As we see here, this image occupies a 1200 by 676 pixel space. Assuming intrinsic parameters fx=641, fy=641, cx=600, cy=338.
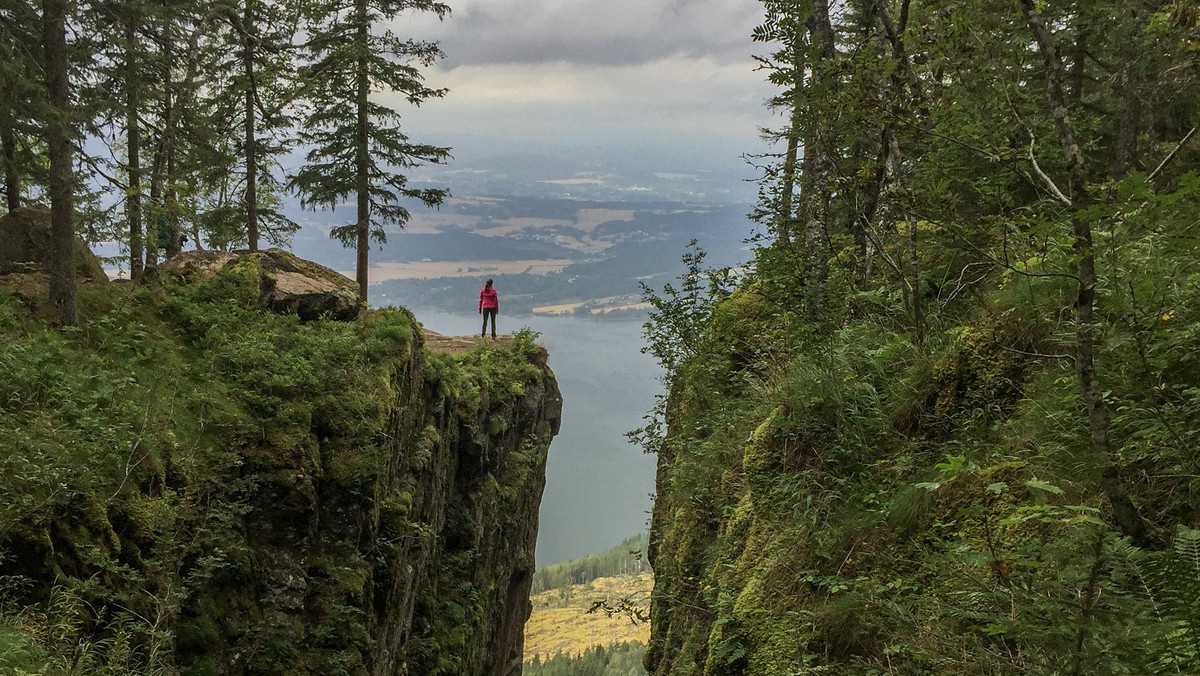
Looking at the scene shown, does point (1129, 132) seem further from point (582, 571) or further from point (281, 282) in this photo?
point (582, 571)

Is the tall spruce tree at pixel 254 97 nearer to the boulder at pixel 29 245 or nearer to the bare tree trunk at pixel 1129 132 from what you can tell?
the boulder at pixel 29 245

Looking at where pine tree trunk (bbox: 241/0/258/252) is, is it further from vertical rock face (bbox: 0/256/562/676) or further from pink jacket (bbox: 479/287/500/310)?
Result: pink jacket (bbox: 479/287/500/310)

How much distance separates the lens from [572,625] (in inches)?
3947

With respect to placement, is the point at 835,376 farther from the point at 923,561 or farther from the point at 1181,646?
the point at 1181,646

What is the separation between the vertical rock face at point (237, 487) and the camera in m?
5.74

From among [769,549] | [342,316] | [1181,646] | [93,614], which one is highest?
[342,316]

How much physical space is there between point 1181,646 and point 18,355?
33.2 ft

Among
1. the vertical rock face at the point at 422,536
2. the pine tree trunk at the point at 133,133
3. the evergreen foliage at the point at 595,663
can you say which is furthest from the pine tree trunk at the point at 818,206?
the evergreen foliage at the point at 595,663

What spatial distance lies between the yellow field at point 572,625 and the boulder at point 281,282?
80539 millimetres

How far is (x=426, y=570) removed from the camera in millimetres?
12695

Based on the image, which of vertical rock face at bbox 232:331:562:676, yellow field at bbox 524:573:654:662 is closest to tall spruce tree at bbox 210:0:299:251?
vertical rock face at bbox 232:331:562:676

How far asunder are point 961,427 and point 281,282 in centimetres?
1173

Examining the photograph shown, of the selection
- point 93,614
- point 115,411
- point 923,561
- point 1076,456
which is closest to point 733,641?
point 923,561

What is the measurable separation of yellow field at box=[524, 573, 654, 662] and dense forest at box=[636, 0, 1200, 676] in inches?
3374
